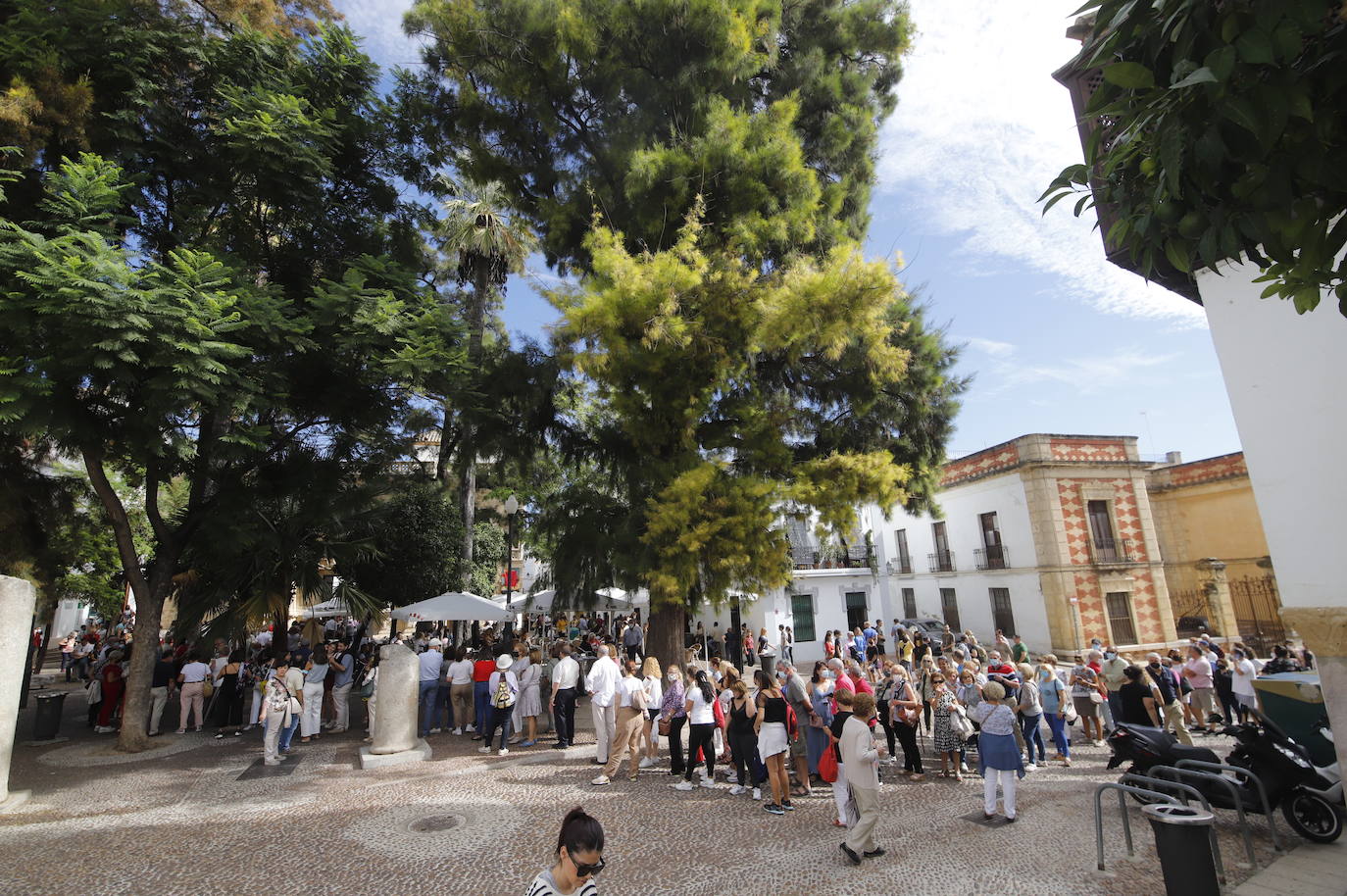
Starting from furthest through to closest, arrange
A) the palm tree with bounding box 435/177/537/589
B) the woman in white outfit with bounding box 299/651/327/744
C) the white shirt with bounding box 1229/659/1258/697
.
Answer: the palm tree with bounding box 435/177/537/589, the woman in white outfit with bounding box 299/651/327/744, the white shirt with bounding box 1229/659/1258/697

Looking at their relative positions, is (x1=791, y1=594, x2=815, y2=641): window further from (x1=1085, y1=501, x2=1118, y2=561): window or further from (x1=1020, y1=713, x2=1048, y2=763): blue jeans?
(x1=1020, y1=713, x2=1048, y2=763): blue jeans

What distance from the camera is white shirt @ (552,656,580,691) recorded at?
34.7 feet

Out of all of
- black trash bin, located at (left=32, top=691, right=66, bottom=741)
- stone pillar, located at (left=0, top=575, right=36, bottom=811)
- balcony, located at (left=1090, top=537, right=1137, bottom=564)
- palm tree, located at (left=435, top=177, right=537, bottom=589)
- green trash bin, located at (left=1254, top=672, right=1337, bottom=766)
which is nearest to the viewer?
green trash bin, located at (left=1254, top=672, right=1337, bottom=766)

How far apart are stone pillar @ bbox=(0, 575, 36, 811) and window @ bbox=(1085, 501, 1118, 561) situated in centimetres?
2841

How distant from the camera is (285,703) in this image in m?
10.3

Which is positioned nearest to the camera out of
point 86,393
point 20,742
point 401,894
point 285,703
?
point 401,894

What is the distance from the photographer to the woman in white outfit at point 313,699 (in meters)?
11.9

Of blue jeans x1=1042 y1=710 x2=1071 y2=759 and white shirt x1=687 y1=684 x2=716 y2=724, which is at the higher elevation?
white shirt x1=687 y1=684 x2=716 y2=724

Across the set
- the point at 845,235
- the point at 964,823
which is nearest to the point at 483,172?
the point at 845,235

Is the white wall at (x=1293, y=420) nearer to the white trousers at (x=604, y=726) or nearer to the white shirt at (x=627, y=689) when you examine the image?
the white shirt at (x=627, y=689)

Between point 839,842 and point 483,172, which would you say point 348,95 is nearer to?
point 483,172

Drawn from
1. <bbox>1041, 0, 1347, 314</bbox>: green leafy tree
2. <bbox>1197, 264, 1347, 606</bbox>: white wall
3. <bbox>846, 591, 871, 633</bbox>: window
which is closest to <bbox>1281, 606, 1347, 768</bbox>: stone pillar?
<bbox>1197, 264, 1347, 606</bbox>: white wall

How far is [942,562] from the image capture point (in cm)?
2923

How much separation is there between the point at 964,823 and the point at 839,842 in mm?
1489
